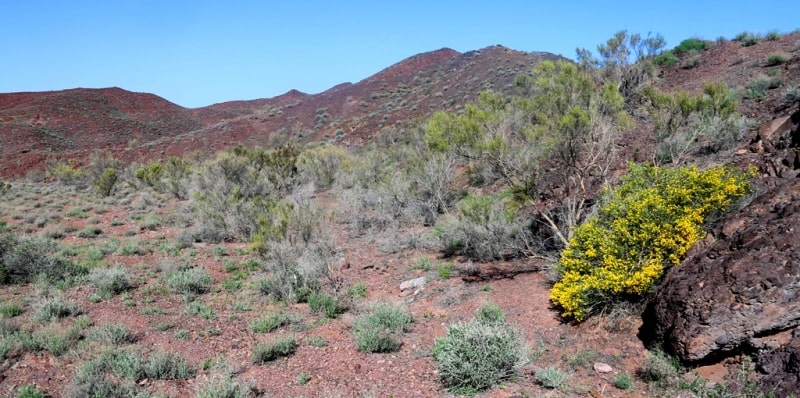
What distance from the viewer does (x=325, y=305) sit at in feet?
27.2

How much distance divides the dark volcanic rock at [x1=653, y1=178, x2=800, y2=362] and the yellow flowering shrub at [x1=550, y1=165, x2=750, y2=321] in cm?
40

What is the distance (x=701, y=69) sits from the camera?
19797 mm

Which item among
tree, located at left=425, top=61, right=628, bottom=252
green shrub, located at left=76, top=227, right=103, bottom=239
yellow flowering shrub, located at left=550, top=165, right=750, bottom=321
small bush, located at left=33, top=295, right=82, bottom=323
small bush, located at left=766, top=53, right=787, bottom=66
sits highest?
small bush, located at left=766, top=53, right=787, bottom=66

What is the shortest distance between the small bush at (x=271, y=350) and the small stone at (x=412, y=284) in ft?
10.3

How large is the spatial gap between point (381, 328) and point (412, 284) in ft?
8.50

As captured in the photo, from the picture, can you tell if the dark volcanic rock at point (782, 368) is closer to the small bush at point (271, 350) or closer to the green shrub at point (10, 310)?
the small bush at point (271, 350)

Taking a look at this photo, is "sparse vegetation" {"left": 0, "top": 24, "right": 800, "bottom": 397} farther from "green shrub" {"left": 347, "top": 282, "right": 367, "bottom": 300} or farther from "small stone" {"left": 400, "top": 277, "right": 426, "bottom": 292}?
"small stone" {"left": 400, "top": 277, "right": 426, "bottom": 292}

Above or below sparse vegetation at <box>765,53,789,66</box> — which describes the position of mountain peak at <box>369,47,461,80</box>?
above

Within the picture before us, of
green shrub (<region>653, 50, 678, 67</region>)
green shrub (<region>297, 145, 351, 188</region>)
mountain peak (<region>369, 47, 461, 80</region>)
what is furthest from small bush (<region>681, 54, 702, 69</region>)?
mountain peak (<region>369, 47, 461, 80</region>)

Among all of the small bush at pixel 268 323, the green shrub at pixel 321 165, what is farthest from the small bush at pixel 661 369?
the green shrub at pixel 321 165

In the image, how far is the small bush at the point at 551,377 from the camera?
16.4ft

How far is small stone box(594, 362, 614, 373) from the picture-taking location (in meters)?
5.26

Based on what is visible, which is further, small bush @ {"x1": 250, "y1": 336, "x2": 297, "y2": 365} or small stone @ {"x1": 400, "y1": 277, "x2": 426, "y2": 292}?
small stone @ {"x1": 400, "y1": 277, "x2": 426, "y2": 292}

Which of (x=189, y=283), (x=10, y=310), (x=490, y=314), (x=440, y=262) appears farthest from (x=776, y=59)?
(x=10, y=310)
